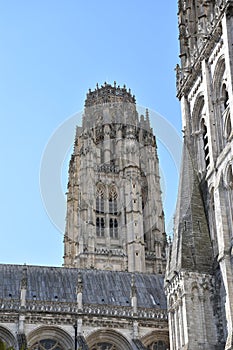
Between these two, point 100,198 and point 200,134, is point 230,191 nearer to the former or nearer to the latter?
point 200,134

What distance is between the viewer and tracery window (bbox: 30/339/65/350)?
35.0 m

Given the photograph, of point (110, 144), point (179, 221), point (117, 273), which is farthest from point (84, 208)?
point (179, 221)

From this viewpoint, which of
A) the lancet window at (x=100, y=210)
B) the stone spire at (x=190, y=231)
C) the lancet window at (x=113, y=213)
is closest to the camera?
the stone spire at (x=190, y=231)

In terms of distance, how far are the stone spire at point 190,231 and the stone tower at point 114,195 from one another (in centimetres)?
3006

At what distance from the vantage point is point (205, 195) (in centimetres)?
3375

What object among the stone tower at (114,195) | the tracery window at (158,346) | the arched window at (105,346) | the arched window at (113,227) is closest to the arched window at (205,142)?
the tracery window at (158,346)

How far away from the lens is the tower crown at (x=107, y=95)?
76.8 m

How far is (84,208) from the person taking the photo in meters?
67.7

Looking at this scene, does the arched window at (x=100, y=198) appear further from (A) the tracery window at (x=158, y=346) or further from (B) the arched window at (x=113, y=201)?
(A) the tracery window at (x=158, y=346)

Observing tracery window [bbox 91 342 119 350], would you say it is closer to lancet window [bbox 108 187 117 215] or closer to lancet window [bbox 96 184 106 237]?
lancet window [bbox 96 184 106 237]

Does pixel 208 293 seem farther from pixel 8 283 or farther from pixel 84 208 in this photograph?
pixel 84 208

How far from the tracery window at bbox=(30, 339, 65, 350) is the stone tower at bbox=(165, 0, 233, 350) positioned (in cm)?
647

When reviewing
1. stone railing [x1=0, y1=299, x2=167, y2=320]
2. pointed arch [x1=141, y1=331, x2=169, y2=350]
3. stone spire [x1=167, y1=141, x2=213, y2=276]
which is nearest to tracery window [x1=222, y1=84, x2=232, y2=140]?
stone spire [x1=167, y1=141, x2=213, y2=276]

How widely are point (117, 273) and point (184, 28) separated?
1406 centimetres
